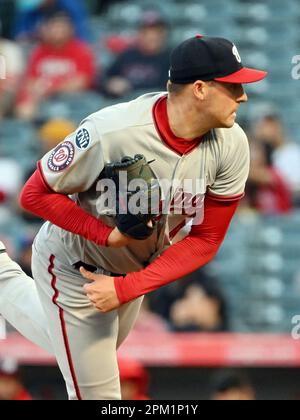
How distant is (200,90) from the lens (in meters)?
3.61

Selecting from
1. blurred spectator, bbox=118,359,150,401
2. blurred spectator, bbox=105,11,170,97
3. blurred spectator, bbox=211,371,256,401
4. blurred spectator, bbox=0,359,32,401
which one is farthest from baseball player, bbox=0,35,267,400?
blurred spectator, bbox=105,11,170,97

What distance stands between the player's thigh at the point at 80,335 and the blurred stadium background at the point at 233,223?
3.73ft

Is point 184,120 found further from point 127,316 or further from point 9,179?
point 9,179

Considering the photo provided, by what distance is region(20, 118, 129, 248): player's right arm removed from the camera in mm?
3646

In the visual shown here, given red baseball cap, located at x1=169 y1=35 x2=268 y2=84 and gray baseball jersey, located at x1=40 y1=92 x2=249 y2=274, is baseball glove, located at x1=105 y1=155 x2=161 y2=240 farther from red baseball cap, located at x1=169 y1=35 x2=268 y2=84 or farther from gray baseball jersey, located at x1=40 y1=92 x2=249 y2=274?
red baseball cap, located at x1=169 y1=35 x2=268 y2=84

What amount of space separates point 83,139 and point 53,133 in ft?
11.1

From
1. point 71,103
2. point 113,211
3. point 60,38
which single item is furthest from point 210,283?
point 113,211

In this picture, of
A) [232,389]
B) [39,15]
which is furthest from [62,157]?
[39,15]

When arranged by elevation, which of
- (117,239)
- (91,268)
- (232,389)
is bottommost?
(232,389)

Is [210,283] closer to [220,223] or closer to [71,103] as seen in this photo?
[71,103]

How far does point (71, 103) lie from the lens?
25.1 feet

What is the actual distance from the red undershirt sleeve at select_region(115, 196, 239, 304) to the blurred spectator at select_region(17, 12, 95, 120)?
4021mm

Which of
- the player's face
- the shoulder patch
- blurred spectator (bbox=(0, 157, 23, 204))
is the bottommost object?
blurred spectator (bbox=(0, 157, 23, 204))

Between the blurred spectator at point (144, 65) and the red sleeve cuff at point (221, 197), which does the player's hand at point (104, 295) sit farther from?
the blurred spectator at point (144, 65)
